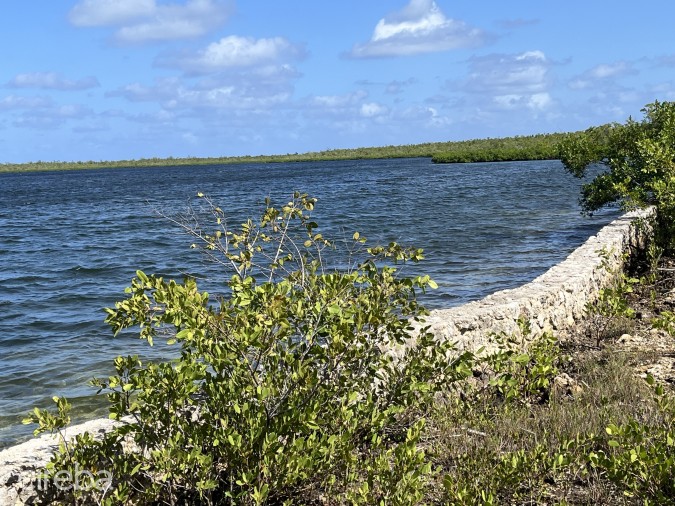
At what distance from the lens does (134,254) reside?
20.5 metres

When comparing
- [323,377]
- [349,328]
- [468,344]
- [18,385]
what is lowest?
[18,385]

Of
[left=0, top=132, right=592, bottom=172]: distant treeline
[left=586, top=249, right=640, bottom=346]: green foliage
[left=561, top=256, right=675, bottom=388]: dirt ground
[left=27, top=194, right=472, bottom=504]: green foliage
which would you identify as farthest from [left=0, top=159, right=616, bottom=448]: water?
[left=0, top=132, right=592, bottom=172]: distant treeline

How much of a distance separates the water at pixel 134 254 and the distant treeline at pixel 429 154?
3293cm

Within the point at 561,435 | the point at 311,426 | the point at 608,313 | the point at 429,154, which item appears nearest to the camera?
the point at 311,426

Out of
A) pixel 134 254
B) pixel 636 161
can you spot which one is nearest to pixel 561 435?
pixel 636 161

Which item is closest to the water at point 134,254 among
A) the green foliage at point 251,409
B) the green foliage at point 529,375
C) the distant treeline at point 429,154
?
the green foliage at point 251,409

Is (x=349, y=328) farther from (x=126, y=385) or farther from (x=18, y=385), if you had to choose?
(x=18, y=385)

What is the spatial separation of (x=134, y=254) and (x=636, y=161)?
13359 mm

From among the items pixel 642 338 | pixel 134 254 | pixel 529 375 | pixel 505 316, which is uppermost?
pixel 505 316

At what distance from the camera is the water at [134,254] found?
31.0 feet

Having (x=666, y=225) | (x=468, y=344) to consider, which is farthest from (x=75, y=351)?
(x=666, y=225)

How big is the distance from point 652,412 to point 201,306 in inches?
138

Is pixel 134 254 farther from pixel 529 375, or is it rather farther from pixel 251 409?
pixel 251 409

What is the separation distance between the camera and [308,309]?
4.48 metres
